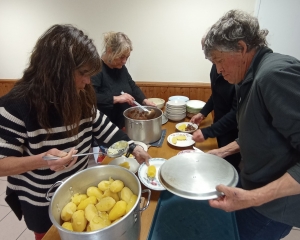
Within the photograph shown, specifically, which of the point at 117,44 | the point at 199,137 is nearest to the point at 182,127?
the point at 199,137

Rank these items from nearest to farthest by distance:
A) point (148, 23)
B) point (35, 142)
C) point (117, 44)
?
1. point (35, 142)
2. point (117, 44)
3. point (148, 23)

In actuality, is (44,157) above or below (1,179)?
above

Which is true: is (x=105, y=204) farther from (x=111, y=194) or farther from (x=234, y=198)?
(x=234, y=198)

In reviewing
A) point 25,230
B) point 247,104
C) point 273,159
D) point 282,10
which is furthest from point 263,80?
point 25,230

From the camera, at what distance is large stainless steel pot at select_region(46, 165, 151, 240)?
52 cm

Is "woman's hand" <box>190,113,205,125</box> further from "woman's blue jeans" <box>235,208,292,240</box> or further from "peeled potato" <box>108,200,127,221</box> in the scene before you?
"peeled potato" <box>108,200,127,221</box>

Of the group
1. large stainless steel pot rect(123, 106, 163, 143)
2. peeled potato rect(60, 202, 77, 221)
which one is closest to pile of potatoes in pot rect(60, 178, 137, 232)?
peeled potato rect(60, 202, 77, 221)

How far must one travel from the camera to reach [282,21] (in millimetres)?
1893

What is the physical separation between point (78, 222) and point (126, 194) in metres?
0.17

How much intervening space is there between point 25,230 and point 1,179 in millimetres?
874

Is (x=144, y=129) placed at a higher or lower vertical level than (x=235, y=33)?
lower

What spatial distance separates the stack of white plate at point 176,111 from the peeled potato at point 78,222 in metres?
1.26

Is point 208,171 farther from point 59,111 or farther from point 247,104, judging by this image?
point 59,111

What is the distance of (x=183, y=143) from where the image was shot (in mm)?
1408
